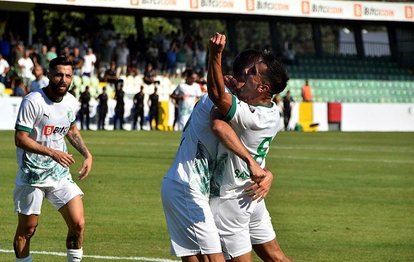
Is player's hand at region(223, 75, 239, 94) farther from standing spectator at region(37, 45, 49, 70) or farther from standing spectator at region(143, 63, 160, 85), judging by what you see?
standing spectator at region(143, 63, 160, 85)

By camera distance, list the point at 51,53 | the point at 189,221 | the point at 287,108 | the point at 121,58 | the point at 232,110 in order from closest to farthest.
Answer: the point at 232,110, the point at 189,221, the point at 51,53, the point at 121,58, the point at 287,108

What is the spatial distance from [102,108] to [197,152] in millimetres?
35534

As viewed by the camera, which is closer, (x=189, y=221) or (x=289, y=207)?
(x=189, y=221)

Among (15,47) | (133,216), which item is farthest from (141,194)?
(15,47)

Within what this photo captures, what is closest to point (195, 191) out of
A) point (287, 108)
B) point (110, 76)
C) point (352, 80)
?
point (110, 76)

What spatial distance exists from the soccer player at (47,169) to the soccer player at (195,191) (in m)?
2.58

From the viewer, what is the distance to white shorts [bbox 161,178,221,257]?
326 inches

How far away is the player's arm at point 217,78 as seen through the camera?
7887mm

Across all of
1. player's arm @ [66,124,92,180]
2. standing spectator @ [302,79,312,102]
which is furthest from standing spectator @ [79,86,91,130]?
player's arm @ [66,124,92,180]

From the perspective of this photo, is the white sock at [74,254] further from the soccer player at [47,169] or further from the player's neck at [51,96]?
the player's neck at [51,96]

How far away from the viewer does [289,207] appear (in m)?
17.8

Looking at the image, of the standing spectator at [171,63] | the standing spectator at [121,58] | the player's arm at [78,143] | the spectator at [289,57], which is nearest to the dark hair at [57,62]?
the player's arm at [78,143]

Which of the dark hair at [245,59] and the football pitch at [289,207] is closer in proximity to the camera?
the dark hair at [245,59]

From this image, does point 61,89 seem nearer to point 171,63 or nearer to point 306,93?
point 171,63
